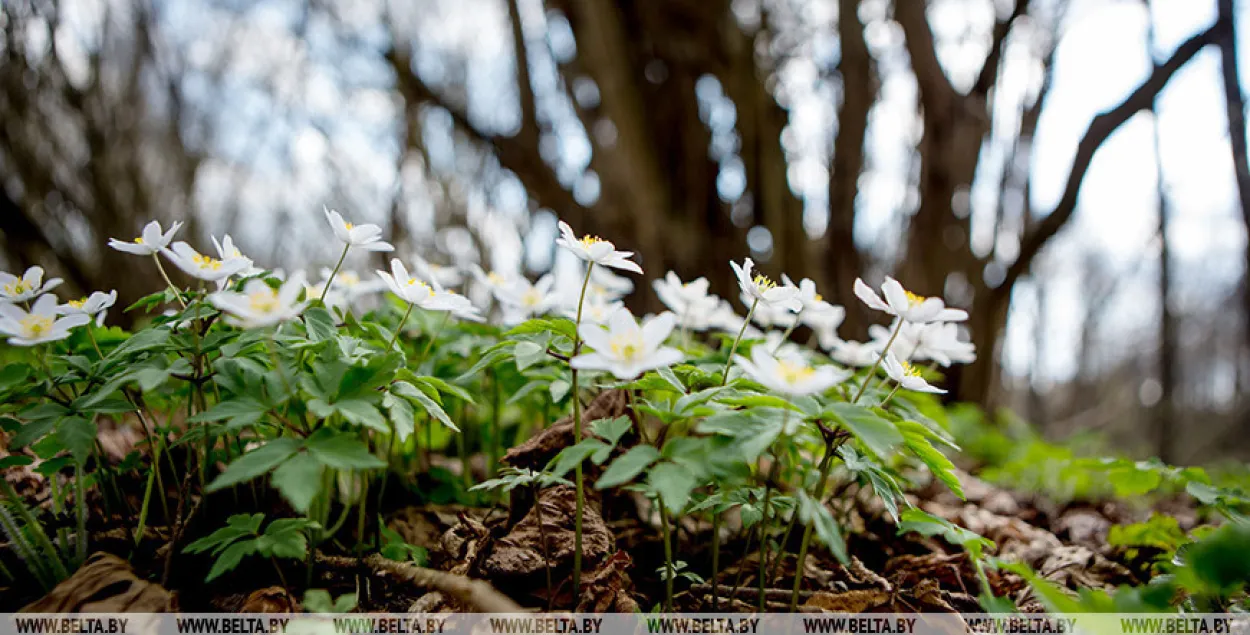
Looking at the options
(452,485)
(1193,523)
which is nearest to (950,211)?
(1193,523)

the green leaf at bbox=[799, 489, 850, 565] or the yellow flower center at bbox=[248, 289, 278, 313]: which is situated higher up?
the yellow flower center at bbox=[248, 289, 278, 313]

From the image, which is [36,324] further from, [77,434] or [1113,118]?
[1113,118]

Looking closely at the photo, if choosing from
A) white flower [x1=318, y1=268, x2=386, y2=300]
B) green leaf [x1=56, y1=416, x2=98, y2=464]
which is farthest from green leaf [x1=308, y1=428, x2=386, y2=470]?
white flower [x1=318, y1=268, x2=386, y2=300]

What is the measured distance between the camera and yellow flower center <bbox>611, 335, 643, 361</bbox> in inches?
38.7

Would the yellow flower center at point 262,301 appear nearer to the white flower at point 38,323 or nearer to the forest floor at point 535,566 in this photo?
the white flower at point 38,323

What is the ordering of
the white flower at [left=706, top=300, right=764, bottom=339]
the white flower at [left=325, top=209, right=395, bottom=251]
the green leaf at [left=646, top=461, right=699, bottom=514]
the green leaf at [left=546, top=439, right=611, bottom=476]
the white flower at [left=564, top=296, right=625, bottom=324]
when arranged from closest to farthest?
the green leaf at [left=646, top=461, right=699, bottom=514] → the green leaf at [left=546, top=439, right=611, bottom=476] → the white flower at [left=325, top=209, right=395, bottom=251] → the white flower at [left=564, top=296, right=625, bottom=324] → the white flower at [left=706, top=300, right=764, bottom=339]

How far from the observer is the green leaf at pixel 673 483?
0.82 meters

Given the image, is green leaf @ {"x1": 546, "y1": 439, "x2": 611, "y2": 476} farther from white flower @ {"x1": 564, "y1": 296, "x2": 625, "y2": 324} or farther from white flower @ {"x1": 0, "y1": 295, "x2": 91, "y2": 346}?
white flower @ {"x1": 0, "y1": 295, "x2": 91, "y2": 346}

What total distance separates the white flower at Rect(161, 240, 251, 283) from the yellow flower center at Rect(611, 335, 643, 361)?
689 millimetres

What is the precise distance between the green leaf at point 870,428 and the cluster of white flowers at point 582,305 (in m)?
0.06

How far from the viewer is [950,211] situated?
4.33 metres

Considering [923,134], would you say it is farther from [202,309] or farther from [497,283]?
[202,309]

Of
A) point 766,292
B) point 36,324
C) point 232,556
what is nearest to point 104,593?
point 232,556

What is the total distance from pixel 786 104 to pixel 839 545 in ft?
17.2
